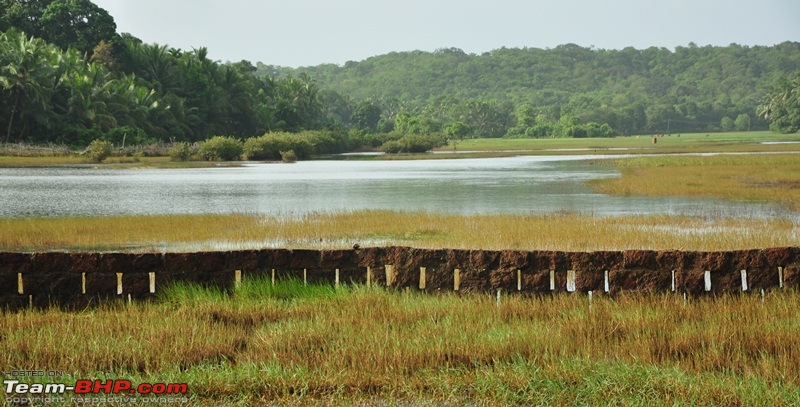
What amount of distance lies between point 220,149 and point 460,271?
2827 inches

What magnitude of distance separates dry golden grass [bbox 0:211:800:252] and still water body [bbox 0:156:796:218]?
8.43ft

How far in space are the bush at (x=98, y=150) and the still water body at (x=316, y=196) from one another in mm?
15257

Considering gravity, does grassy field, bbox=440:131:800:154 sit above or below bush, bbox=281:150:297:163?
below

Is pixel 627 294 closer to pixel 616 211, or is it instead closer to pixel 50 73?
pixel 616 211

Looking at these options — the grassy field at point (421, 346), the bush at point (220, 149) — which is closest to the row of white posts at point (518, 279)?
the grassy field at point (421, 346)

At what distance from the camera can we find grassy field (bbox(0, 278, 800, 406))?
21.8 ft

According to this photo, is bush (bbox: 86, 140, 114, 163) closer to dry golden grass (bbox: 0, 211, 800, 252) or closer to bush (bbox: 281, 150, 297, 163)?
bush (bbox: 281, 150, 297, 163)

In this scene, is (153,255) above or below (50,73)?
below

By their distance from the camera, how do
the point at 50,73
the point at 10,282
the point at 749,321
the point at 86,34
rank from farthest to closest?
the point at 86,34
the point at 50,73
the point at 10,282
the point at 749,321

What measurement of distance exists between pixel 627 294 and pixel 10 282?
23.1ft

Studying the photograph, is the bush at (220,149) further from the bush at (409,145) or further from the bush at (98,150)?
the bush at (409,145)

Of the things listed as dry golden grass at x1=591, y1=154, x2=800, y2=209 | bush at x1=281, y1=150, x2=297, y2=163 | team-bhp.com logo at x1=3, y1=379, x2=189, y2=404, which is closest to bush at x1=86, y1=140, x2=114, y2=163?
bush at x1=281, y1=150, x2=297, y2=163

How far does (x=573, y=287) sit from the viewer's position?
1084 centimetres

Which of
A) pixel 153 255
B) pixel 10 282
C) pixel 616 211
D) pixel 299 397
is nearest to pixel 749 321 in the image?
pixel 299 397
